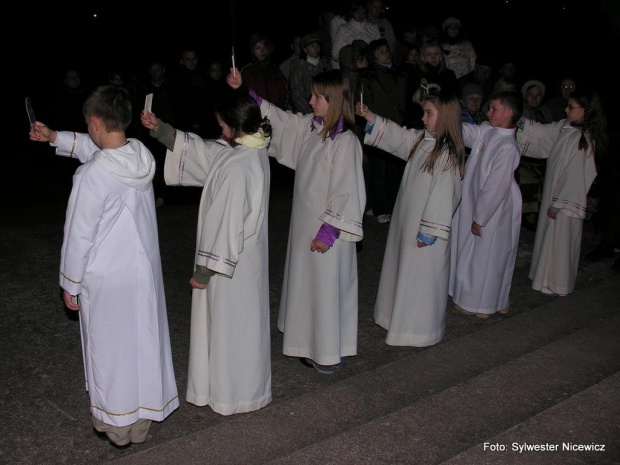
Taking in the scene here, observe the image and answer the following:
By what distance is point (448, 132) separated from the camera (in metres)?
4.93

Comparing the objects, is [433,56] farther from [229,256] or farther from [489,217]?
[229,256]

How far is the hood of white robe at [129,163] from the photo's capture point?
340 cm

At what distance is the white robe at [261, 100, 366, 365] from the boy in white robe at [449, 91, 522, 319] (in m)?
1.48

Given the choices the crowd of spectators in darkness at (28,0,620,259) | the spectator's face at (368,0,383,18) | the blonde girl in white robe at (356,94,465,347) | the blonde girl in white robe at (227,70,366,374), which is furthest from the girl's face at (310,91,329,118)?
the spectator's face at (368,0,383,18)

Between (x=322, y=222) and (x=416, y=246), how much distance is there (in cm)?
87

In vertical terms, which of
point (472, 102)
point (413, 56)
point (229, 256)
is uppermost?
point (413, 56)

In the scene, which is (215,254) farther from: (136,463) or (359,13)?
(359,13)

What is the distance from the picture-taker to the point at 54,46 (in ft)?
43.6

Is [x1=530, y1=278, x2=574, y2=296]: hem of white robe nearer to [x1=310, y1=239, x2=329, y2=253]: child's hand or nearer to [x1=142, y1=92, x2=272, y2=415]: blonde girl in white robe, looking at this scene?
[x1=310, y1=239, x2=329, y2=253]: child's hand

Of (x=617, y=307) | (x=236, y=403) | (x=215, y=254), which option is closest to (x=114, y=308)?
(x=215, y=254)

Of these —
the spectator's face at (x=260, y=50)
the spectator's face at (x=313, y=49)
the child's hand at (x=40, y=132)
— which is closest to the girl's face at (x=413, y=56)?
the spectator's face at (x=313, y=49)

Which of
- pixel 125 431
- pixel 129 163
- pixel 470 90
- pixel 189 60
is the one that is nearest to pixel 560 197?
pixel 470 90

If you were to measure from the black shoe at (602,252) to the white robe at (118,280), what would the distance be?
17.4 feet

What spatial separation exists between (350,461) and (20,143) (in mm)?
11758
